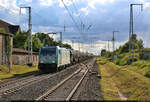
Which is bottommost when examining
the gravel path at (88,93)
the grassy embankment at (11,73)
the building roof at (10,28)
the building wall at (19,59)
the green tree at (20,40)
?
the grassy embankment at (11,73)

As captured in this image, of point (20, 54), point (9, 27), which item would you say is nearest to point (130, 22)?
point (20, 54)

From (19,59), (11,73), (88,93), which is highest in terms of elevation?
(19,59)

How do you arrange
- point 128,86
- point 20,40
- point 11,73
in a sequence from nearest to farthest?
point 128,86, point 11,73, point 20,40

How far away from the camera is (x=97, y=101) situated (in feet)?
34.1

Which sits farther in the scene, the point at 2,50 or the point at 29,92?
the point at 2,50

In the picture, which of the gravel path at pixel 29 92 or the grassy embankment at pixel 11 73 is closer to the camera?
the gravel path at pixel 29 92

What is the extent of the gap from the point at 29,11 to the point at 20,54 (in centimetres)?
832

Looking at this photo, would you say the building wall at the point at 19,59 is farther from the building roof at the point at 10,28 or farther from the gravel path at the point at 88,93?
the building roof at the point at 10,28

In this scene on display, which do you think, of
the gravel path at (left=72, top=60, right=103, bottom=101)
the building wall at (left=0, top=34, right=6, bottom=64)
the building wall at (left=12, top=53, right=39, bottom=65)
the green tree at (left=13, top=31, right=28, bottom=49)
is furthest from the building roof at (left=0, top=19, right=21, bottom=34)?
the gravel path at (left=72, top=60, right=103, bottom=101)

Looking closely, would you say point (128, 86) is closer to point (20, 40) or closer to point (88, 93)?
point (88, 93)

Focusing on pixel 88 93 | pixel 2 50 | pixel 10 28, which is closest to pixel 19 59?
pixel 2 50

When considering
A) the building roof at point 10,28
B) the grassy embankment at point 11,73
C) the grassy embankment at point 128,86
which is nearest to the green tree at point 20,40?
the building roof at point 10,28

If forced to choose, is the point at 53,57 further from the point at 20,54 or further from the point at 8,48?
the point at 20,54

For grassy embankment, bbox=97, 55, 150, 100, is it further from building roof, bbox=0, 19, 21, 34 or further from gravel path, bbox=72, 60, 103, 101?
building roof, bbox=0, 19, 21, 34
